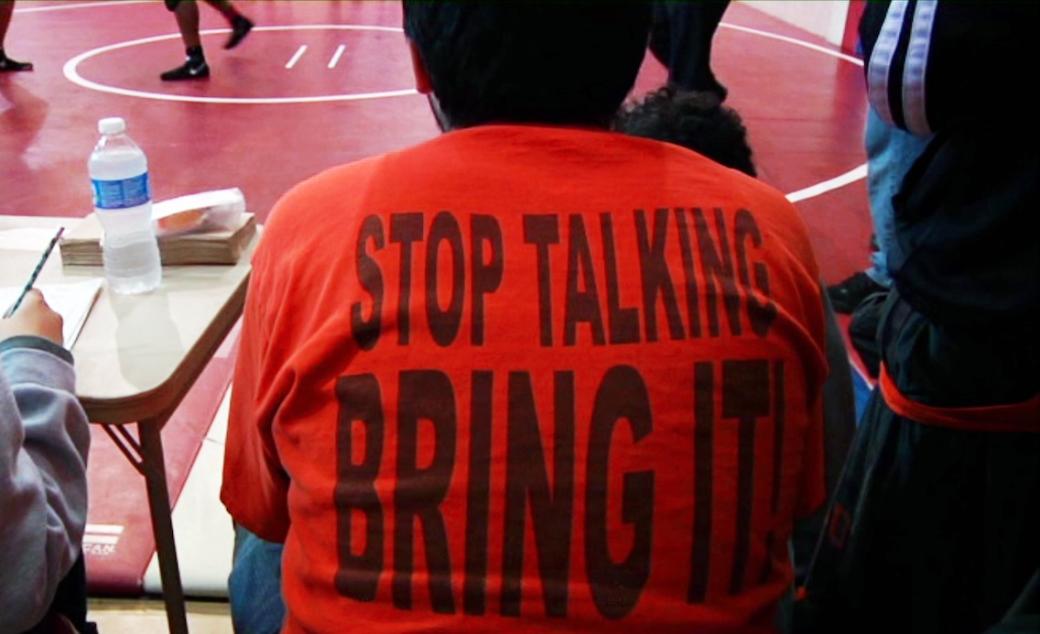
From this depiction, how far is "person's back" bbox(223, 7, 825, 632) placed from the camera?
783 millimetres

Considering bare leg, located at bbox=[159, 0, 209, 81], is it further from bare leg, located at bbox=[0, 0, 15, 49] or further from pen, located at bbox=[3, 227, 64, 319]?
pen, located at bbox=[3, 227, 64, 319]

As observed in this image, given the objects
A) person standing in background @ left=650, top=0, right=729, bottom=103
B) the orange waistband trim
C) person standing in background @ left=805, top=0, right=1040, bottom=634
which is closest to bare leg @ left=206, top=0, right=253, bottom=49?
person standing in background @ left=650, top=0, right=729, bottom=103

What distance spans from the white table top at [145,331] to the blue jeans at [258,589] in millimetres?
219

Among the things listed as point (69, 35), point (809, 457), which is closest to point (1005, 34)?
point (809, 457)

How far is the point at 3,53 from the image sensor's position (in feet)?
17.8

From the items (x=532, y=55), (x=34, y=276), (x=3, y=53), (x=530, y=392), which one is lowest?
(x=3, y=53)

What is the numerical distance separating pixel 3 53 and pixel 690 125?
5323 millimetres

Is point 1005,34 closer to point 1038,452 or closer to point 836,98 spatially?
point 1038,452

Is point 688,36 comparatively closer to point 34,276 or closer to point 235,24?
point 34,276

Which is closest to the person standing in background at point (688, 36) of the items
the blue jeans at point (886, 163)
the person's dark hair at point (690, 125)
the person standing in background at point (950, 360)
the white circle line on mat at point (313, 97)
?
the white circle line on mat at point (313, 97)

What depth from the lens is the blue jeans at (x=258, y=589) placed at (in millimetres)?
1170

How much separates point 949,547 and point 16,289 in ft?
4.54

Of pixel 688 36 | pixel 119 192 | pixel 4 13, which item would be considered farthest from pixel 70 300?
pixel 4 13

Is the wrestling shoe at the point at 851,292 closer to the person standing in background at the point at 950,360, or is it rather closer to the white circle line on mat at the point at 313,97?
the white circle line on mat at the point at 313,97
